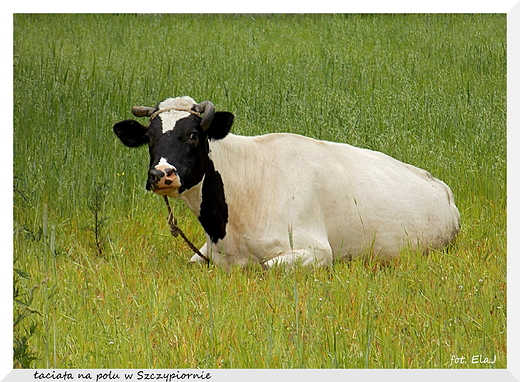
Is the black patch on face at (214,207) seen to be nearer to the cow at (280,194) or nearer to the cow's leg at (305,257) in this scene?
the cow at (280,194)

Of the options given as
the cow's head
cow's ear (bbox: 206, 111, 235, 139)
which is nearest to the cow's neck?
the cow's head

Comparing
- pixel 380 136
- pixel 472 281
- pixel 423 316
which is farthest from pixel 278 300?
pixel 380 136

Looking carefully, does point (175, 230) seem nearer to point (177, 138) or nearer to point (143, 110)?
point (177, 138)

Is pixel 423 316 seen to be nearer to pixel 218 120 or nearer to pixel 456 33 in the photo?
pixel 218 120

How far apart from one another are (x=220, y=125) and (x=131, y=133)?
2.63 feet

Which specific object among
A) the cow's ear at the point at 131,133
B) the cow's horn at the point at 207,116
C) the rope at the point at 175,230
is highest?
the cow's horn at the point at 207,116

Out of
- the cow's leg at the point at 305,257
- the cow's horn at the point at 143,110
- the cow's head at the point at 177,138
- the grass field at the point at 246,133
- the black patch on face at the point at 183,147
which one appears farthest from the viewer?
the cow's horn at the point at 143,110

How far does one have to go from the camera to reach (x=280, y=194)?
7.95 metres

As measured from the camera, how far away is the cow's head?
7175 mm

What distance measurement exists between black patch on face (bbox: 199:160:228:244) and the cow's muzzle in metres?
0.66

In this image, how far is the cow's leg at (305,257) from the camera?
7.52 m

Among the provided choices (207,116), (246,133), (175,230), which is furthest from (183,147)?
(246,133)

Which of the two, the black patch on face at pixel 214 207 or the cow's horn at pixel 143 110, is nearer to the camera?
the cow's horn at pixel 143 110

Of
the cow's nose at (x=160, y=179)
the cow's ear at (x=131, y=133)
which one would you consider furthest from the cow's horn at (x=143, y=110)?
the cow's nose at (x=160, y=179)
